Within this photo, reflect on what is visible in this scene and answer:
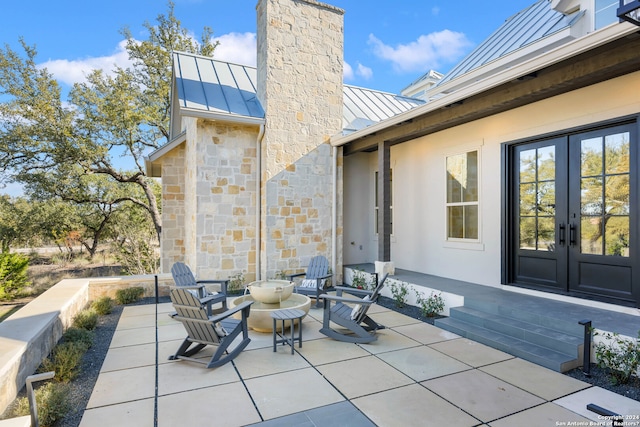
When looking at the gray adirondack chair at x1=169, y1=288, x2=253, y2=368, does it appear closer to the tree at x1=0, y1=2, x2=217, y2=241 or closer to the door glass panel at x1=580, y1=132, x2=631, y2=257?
the door glass panel at x1=580, y1=132, x2=631, y2=257

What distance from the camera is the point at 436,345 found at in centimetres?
429

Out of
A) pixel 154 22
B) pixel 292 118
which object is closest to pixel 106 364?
pixel 292 118

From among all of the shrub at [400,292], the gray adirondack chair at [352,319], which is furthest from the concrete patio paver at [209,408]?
the shrub at [400,292]

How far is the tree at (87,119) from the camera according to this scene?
40.6 ft

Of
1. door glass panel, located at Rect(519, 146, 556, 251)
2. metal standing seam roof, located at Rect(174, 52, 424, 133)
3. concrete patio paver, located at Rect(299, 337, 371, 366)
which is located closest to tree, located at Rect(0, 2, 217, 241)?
metal standing seam roof, located at Rect(174, 52, 424, 133)

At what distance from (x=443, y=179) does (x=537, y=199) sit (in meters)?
1.87

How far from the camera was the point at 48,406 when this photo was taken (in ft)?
8.72

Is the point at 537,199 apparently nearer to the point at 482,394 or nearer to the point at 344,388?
the point at 482,394

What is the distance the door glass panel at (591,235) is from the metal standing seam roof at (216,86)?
5.83 metres

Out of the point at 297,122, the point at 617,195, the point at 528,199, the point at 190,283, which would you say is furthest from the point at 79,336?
the point at 617,195

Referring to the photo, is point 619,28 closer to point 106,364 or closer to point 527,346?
point 527,346

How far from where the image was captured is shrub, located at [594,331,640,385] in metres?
3.21

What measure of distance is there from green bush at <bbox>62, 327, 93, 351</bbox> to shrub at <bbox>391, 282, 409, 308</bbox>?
15.1 feet

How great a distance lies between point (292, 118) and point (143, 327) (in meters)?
4.84
